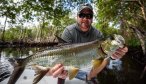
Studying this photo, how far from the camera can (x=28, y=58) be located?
13.0ft

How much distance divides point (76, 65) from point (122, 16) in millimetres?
25234

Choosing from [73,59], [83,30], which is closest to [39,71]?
[73,59]

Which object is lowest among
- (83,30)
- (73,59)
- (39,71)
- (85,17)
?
(39,71)

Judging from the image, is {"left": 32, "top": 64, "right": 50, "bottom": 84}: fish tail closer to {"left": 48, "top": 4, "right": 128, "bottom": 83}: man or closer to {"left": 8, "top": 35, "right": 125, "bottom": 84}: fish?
{"left": 8, "top": 35, "right": 125, "bottom": 84}: fish

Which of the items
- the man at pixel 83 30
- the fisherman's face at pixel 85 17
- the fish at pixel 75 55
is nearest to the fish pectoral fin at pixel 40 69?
the fish at pixel 75 55

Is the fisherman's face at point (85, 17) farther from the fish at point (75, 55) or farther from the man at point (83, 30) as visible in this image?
the fish at point (75, 55)

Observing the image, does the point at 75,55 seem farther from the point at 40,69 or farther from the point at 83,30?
the point at 83,30

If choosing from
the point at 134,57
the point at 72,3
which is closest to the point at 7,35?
the point at 72,3

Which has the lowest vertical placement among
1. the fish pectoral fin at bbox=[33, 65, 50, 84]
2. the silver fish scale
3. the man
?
the fish pectoral fin at bbox=[33, 65, 50, 84]

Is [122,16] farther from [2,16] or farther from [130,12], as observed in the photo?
[2,16]

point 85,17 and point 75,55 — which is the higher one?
point 85,17

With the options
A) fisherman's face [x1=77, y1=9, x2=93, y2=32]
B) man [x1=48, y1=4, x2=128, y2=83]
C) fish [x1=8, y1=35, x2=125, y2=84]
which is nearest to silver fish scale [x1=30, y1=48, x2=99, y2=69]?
fish [x1=8, y1=35, x2=125, y2=84]

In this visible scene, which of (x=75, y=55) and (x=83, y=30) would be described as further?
(x=83, y=30)

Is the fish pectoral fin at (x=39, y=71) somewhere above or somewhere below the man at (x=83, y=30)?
below
